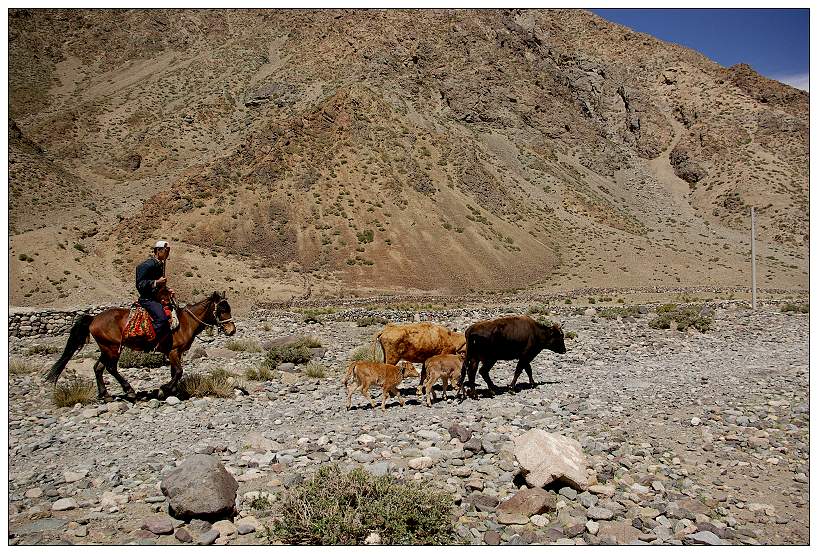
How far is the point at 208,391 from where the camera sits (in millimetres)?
12633

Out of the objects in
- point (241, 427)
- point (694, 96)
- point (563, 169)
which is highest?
point (694, 96)

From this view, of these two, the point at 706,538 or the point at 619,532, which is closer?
the point at 706,538

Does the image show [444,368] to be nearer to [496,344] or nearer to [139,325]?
[496,344]

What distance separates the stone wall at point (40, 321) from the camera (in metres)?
23.9

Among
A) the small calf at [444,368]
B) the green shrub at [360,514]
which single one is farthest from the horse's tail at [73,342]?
the green shrub at [360,514]

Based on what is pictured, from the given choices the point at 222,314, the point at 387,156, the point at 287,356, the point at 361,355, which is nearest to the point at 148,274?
the point at 222,314

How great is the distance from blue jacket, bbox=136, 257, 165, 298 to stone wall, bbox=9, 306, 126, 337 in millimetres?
16204

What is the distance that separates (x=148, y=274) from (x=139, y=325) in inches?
45.5

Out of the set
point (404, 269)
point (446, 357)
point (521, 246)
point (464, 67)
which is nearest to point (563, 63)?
point (464, 67)

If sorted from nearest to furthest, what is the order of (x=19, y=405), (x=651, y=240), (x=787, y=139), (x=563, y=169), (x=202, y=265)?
(x=19, y=405)
(x=202, y=265)
(x=651, y=240)
(x=563, y=169)
(x=787, y=139)

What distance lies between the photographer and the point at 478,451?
331 inches

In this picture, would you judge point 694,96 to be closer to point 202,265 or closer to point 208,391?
point 202,265

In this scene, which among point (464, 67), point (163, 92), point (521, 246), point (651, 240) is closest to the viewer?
point (521, 246)

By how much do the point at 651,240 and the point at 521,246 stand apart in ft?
67.0
